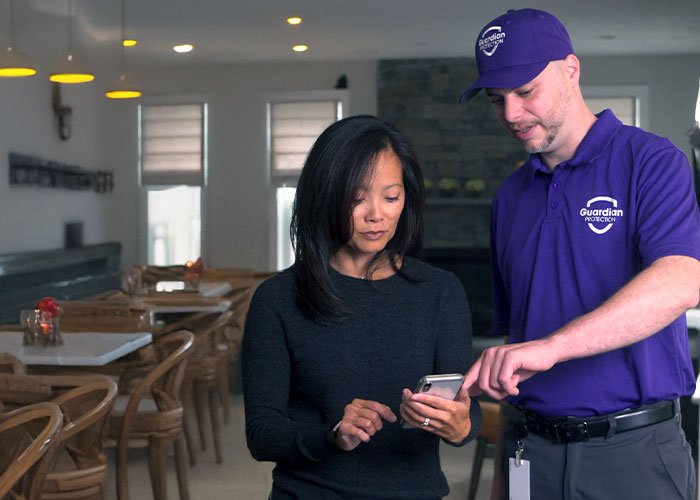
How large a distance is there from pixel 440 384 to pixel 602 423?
20.3 inches

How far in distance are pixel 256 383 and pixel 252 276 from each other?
6.80 metres

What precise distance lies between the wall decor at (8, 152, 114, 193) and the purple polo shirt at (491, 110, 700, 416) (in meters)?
7.94

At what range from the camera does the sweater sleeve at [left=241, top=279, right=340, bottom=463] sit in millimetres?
1489

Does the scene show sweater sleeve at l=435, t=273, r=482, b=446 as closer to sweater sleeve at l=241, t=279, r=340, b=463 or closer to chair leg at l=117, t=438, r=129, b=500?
sweater sleeve at l=241, t=279, r=340, b=463

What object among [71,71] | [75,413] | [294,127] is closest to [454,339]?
[75,413]

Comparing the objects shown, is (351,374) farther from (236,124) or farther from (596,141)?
(236,124)

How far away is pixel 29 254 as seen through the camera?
830cm

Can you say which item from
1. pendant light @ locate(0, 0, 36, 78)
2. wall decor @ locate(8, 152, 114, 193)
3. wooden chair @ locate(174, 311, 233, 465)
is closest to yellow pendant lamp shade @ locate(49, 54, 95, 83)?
pendant light @ locate(0, 0, 36, 78)

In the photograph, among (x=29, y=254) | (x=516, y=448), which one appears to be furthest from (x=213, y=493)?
(x=29, y=254)

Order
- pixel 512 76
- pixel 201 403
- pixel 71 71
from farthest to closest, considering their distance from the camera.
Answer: pixel 71 71
pixel 201 403
pixel 512 76

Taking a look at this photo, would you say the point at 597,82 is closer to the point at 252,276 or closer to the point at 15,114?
the point at 252,276

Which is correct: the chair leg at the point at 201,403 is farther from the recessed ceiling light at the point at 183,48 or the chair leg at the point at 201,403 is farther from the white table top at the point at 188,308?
the recessed ceiling light at the point at 183,48

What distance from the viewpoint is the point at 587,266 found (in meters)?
1.76

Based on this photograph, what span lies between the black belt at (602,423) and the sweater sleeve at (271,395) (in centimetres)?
51
